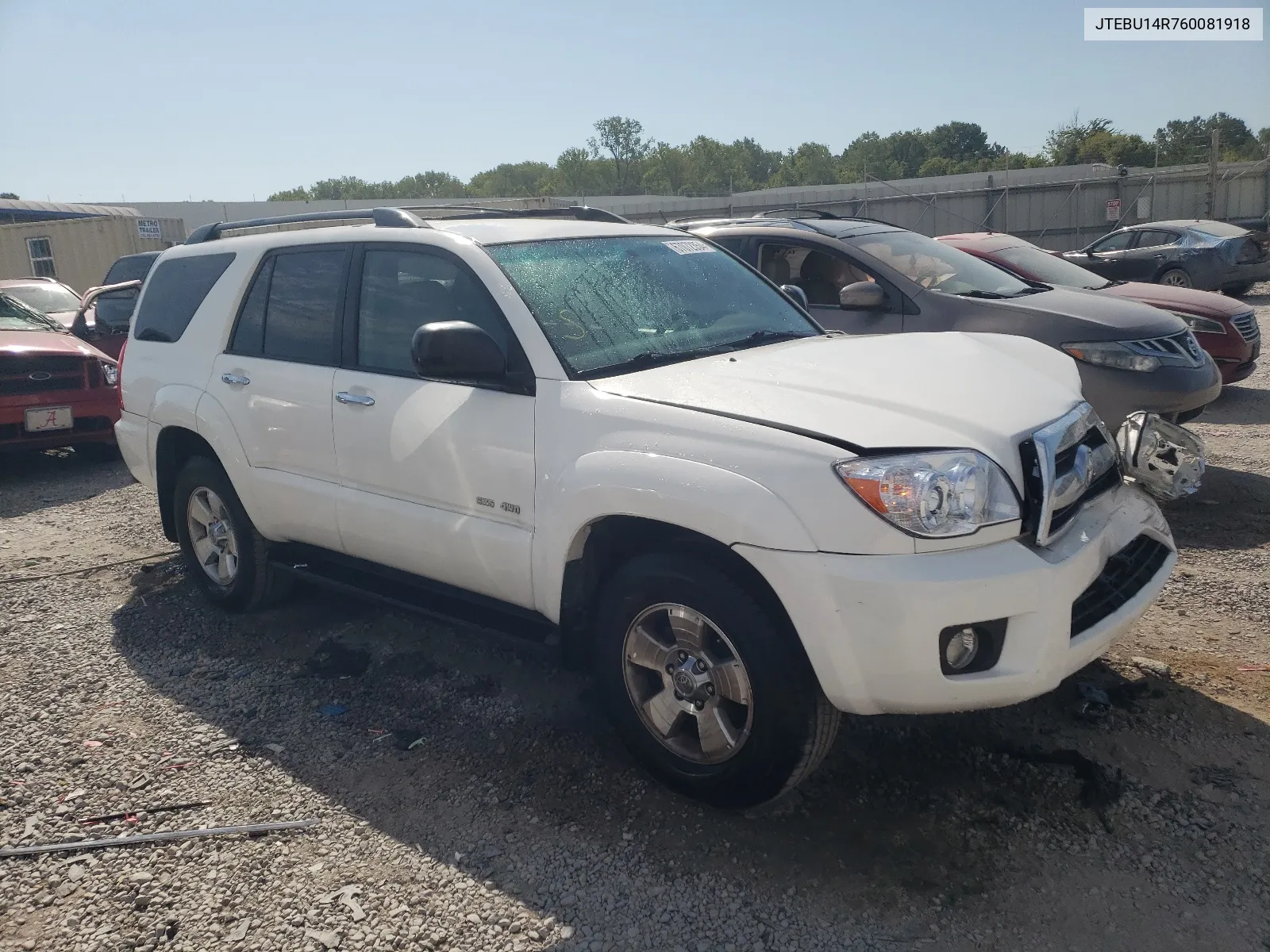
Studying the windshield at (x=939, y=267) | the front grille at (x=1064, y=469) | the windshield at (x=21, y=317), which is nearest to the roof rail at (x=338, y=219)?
the front grille at (x=1064, y=469)

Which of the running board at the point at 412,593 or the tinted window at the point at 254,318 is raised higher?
the tinted window at the point at 254,318

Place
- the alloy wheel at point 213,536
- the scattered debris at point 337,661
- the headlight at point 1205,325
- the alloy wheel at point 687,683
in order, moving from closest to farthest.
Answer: the alloy wheel at point 687,683, the scattered debris at point 337,661, the alloy wheel at point 213,536, the headlight at point 1205,325

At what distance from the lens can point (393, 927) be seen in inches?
111

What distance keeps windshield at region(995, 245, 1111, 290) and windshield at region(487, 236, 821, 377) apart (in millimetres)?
4871

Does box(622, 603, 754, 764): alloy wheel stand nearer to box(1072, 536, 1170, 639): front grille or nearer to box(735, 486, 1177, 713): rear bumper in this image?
box(735, 486, 1177, 713): rear bumper

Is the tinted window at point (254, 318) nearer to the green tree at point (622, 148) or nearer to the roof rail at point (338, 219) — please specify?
the roof rail at point (338, 219)

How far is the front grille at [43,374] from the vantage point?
8539mm

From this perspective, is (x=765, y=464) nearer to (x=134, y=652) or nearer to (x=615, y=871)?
(x=615, y=871)

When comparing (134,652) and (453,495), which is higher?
(453,495)

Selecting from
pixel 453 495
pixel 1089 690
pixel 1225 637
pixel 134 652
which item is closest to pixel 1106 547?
pixel 1089 690

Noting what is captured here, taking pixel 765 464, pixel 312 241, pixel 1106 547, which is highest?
pixel 312 241

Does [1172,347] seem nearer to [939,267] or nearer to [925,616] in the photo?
[939,267]

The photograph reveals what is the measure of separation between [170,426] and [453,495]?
7.57 feet

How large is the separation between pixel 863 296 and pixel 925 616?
3849mm
